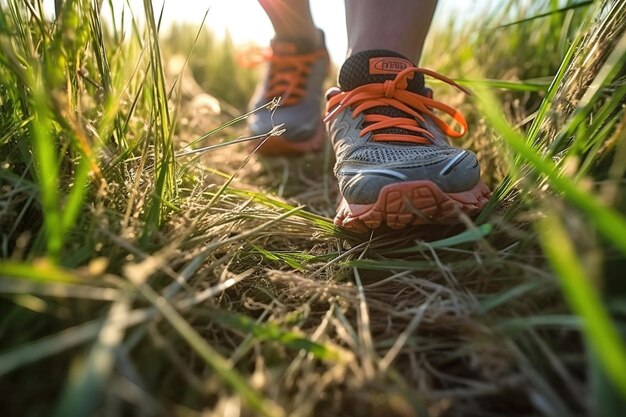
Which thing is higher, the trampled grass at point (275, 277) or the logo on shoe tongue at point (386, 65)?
the logo on shoe tongue at point (386, 65)

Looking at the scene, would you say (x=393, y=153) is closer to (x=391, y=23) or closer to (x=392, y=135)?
(x=392, y=135)

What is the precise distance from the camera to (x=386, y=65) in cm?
99

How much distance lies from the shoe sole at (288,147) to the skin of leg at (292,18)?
31 centimetres

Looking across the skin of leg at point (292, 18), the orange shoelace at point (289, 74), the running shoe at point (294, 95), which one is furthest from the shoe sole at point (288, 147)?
the skin of leg at point (292, 18)

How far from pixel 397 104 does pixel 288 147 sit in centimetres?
64

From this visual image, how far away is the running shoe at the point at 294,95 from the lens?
1.58 m

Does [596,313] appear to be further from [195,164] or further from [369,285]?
[195,164]

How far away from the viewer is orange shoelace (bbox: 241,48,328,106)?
1.64 meters

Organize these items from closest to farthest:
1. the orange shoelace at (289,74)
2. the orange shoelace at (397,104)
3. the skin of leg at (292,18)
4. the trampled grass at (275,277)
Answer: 1. the trampled grass at (275,277)
2. the orange shoelace at (397,104)
3. the skin of leg at (292,18)
4. the orange shoelace at (289,74)

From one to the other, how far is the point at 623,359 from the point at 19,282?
54cm

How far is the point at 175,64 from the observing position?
7.38 ft

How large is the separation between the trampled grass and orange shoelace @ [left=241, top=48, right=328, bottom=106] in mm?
607

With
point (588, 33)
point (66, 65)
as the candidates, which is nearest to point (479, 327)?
point (588, 33)

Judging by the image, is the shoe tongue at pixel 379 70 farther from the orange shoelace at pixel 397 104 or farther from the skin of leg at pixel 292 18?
the skin of leg at pixel 292 18
